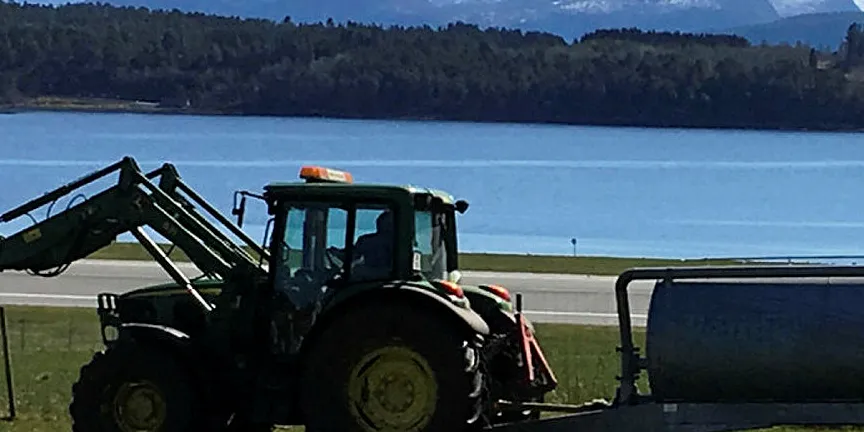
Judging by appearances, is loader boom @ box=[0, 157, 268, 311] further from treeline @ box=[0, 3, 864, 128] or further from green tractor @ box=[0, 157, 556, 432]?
treeline @ box=[0, 3, 864, 128]

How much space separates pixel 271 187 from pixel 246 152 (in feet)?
335

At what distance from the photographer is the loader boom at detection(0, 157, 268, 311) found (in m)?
14.2

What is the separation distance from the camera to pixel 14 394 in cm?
1914

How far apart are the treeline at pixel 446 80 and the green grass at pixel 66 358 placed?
132 metres

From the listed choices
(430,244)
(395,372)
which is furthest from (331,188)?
(395,372)

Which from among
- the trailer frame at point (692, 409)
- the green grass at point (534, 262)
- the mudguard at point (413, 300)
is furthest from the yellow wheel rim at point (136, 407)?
the green grass at point (534, 262)

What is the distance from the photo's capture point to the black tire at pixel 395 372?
41.8 feet

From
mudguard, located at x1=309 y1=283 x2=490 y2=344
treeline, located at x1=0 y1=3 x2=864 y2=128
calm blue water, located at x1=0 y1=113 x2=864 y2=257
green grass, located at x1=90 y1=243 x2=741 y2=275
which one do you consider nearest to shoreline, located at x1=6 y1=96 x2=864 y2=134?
treeline, located at x1=0 y1=3 x2=864 y2=128

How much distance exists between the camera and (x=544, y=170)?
362 ft

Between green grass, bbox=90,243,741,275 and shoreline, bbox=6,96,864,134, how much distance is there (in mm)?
117614

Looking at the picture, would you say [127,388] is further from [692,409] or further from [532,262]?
[532,262]

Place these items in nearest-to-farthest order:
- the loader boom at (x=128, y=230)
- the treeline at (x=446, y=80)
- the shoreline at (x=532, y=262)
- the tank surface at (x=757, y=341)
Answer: the tank surface at (x=757, y=341)
the loader boom at (x=128, y=230)
the shoreline at (x=532, y=262)
the treeline at (x=446, y=80)

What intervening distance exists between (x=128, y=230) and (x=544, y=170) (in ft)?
316

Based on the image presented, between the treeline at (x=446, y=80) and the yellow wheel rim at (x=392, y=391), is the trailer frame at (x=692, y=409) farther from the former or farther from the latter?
the treeline at (x=446, y=80)
